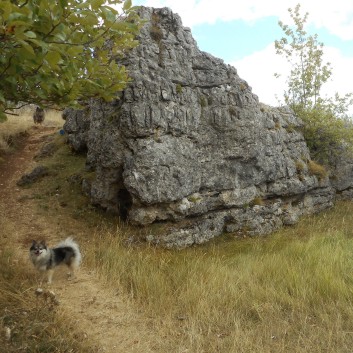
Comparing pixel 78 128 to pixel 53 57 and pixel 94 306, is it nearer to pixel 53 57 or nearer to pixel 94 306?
pixel 94 306

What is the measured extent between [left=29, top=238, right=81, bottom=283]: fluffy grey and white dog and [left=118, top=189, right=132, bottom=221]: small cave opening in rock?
3.79 meters

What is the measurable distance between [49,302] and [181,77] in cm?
949

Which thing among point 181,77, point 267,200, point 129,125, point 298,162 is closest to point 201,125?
point 181,77

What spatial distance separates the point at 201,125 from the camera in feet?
44.3

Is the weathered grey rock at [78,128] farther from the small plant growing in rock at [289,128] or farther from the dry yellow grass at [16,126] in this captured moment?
the small plant growing in rock at [289,128]

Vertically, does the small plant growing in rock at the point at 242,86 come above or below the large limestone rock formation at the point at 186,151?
above

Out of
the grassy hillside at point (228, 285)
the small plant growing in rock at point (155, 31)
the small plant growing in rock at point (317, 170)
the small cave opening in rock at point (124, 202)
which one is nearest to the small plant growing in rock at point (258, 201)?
the grassy hillside at point (228, 285)

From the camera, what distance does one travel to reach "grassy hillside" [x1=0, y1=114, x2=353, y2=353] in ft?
20.6

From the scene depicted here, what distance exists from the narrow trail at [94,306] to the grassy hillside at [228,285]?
0.24 meters

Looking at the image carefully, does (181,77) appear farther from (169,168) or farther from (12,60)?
(12,60)

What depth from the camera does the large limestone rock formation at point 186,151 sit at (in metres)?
11.8

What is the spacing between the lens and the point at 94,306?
291 inches

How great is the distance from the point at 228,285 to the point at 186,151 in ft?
18.8

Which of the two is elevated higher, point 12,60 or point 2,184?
point 12,60
